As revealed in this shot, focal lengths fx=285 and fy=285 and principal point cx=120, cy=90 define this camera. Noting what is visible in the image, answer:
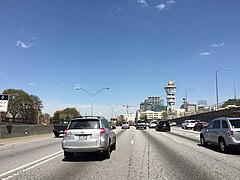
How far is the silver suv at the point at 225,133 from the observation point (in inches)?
523

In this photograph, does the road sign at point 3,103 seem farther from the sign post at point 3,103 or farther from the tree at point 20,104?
the tree at point 20,104

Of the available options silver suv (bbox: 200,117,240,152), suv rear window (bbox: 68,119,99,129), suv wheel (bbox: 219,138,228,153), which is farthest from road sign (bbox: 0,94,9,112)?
suv wheel (bbox: 219,138,228,153)

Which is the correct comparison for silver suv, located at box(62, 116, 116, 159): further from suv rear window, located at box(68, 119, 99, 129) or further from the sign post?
the sign post

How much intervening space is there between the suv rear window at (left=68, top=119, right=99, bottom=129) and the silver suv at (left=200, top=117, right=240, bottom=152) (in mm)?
6360

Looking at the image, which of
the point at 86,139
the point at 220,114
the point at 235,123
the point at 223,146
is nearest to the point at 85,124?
the point at 86,139

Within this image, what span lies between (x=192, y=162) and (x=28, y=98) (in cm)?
10051

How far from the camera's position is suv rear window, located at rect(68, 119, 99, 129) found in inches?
471

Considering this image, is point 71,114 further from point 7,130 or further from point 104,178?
point 104,178

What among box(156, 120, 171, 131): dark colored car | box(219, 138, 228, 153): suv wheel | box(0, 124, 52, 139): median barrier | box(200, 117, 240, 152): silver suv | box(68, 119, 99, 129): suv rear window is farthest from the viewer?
box(156, 120, 171, 131): dark colored car

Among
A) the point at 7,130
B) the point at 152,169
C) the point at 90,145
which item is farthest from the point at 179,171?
the point at 7,130

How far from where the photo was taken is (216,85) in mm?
53406

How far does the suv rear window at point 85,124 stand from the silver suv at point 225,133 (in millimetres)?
6360

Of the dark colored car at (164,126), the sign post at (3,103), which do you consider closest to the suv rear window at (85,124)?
the sign post at (3,103)

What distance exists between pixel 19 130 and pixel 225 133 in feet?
68.7
